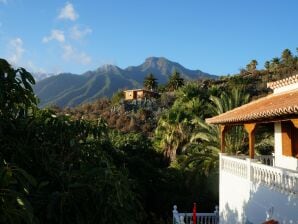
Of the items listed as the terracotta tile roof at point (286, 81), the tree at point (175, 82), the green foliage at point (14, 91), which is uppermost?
the tree at point (175, 82)

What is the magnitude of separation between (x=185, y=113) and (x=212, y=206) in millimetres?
7916

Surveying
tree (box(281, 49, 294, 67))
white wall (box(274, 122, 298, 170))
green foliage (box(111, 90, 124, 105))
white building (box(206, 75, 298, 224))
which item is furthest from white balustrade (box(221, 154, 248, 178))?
green foliage (box(111, 90, 124, 105))

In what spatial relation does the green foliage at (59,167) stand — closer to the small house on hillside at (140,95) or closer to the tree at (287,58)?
the tree at (287,58)

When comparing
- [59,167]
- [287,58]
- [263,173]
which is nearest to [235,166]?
[263,173]

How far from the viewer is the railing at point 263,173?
10445 mm

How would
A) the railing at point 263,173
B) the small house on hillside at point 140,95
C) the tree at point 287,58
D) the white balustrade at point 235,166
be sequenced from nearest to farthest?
the railing at point 263,173, the white balustrade at point 235,166, the tree at point 287,58, the small house on hillside at point 140,95

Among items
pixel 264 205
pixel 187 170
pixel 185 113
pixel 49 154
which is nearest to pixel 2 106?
pixel 49 154

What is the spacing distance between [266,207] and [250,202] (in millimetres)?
1576

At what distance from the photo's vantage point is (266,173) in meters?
12.2

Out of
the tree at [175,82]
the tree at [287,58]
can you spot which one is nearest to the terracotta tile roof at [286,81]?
the tree at [287,58]

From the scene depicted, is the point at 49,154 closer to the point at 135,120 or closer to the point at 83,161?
the point at 83,161

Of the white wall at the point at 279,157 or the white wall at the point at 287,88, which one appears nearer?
the white wall at the point at 279,157

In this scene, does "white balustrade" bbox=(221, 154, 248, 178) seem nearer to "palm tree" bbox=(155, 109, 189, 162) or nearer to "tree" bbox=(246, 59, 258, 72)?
"palm tree" bbox=(155, 109, 189, 162)

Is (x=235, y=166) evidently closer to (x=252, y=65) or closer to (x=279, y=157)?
(x=279, y=157)
